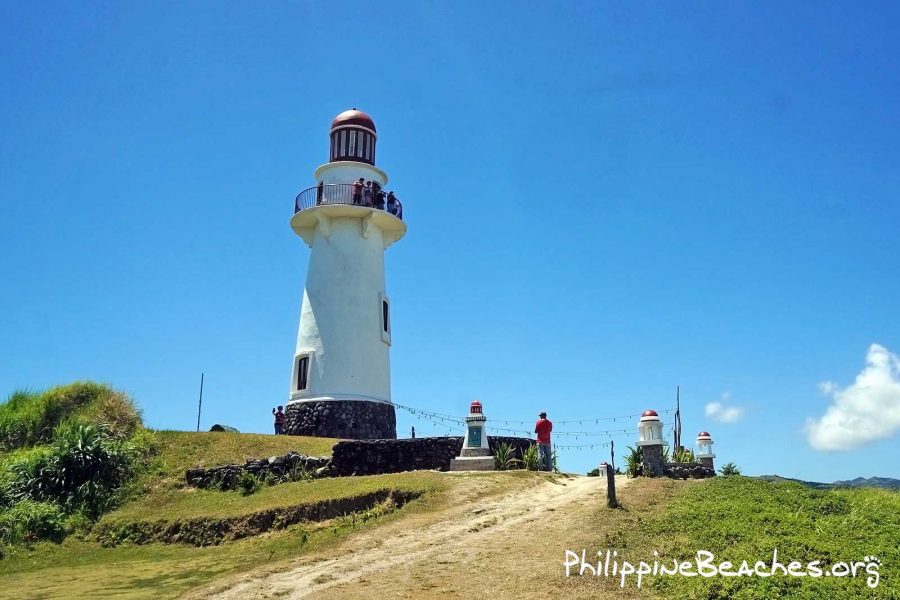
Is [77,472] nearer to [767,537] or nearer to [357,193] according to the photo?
[357,193]

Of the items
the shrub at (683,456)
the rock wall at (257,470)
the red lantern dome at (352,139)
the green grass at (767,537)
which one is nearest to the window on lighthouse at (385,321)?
the red lantern dome at (352,139)

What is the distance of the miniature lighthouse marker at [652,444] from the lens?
18041mm

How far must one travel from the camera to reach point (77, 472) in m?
20.5

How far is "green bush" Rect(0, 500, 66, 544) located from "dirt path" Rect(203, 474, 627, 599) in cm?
859

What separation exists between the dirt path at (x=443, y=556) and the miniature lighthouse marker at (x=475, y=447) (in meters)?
3.43

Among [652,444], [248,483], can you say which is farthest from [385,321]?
[652,444]

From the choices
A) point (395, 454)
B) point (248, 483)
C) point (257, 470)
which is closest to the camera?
point (248, 483)

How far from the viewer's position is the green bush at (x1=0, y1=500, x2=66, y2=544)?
17.3m

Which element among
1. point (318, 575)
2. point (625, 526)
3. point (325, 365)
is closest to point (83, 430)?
point (325, 365)

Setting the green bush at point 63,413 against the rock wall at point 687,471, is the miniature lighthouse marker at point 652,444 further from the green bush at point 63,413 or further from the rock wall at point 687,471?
the green bush at point 63,413

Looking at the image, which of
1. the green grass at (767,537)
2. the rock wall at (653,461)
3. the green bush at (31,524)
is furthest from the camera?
the rock wall at (653,461)

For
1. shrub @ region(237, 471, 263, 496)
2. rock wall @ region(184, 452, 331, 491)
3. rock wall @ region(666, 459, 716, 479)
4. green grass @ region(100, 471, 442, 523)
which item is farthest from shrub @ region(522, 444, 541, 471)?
shrub @ region(237, 471, 263, 496)

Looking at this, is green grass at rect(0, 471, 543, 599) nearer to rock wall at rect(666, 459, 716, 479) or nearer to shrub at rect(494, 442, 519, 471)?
shrub at rect(494, 442, 519, 471)

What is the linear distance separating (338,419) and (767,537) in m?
16.9
